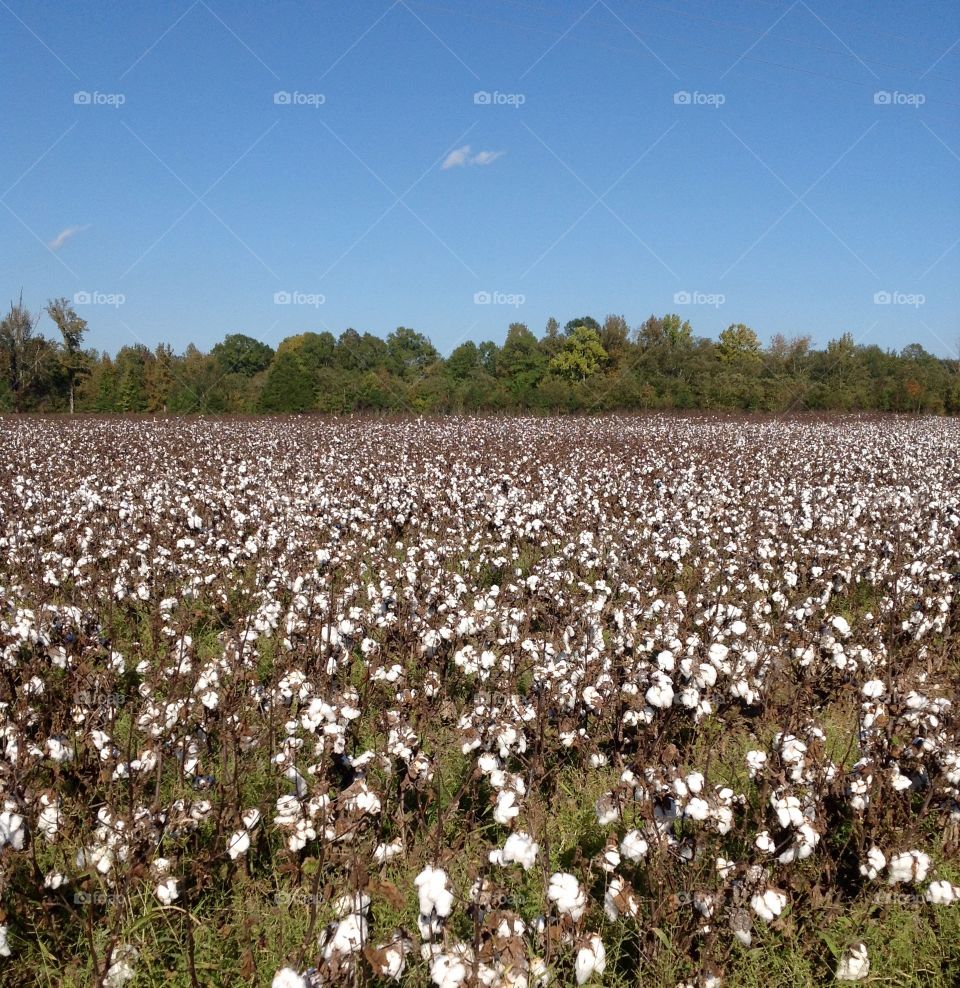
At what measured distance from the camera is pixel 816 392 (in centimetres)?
5588

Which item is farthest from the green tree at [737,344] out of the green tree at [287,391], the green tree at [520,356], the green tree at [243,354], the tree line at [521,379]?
the green tree at [243,354]

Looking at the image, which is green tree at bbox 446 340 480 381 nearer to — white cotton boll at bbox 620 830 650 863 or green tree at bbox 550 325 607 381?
green tree at bbox 550 325 607 381

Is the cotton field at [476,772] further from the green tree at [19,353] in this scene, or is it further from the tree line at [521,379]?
the green tree at [19,353]

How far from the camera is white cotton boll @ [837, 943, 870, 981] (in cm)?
266

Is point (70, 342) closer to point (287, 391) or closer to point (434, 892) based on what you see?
point (287, 391)

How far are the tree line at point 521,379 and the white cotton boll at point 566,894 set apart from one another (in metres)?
48.0

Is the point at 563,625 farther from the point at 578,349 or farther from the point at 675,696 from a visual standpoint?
the point at 578,349

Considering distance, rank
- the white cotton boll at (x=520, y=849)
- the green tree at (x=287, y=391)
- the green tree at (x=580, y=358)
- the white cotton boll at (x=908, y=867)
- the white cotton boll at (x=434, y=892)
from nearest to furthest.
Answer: the white cotton boll at (x=434, y=892) → the white cotton boll at (x=520, y=849) → the white cotton boll at (x=908, y=867) → the green tree at (x=287, y=391) → the green tree at (x=580, y=358)

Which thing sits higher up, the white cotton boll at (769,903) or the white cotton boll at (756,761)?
the white cotton boll at (756,761)

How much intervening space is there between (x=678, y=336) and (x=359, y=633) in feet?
303

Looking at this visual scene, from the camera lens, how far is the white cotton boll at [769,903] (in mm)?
2600

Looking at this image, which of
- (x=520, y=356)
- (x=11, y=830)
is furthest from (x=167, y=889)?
(x=520, y=356)

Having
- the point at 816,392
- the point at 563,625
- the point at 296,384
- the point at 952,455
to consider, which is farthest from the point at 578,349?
the point at 563,625

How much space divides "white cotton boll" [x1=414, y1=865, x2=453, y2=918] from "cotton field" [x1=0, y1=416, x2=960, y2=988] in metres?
0.01
